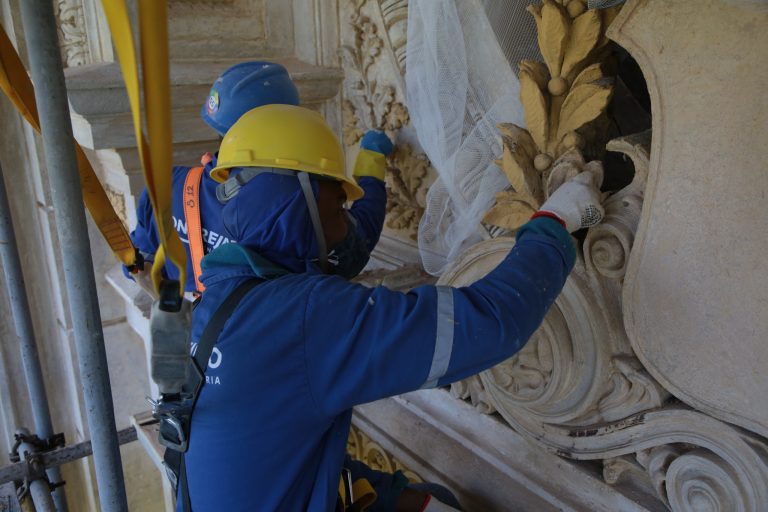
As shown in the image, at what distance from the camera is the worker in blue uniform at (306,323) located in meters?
0.84

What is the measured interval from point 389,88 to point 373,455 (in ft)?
3.52

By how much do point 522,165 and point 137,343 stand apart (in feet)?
7.15

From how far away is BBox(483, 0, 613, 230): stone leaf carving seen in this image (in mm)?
1025

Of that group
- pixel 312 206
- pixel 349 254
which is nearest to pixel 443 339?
pixel 312 206

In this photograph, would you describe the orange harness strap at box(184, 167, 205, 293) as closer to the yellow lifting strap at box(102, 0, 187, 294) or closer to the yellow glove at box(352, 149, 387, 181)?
the yellow glove at box(352, 149, 387, 181)

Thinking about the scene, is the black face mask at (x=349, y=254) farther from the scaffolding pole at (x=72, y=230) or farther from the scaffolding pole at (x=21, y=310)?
the scaffolding pole at (x=21, y=310)

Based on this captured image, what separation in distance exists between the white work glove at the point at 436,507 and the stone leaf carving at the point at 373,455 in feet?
0.74

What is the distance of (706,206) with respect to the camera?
35.6 inches

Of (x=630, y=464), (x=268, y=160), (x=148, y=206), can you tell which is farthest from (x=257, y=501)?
(x=148, y=206)

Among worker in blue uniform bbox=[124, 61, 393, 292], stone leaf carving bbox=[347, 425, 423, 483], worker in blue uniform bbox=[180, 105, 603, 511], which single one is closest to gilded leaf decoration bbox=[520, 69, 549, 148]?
worker in blue uniform bbox=[180, 105, 603, 511]

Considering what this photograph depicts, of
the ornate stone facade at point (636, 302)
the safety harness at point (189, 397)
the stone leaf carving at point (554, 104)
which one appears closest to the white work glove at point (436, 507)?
the ornate stone facade at point (636, 302)

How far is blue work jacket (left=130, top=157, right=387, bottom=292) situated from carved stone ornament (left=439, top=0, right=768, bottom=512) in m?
0.40

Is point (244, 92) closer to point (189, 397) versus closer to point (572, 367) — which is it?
point (189, 397)

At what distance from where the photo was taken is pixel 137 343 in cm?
270
